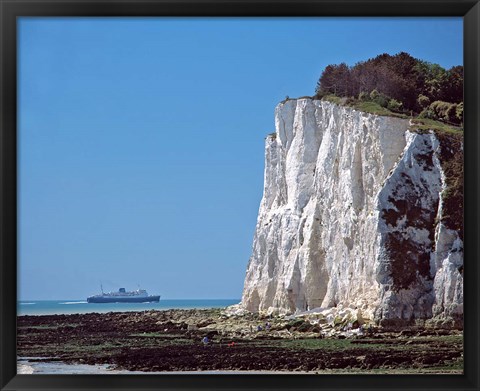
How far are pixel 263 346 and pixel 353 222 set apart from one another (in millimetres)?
5212

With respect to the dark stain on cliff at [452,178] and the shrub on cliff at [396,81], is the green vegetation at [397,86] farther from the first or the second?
the dark stain on cliff at [452,178]

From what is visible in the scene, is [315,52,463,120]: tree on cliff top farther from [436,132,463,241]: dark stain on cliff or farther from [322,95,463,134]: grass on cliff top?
[436,132,463,241]: dark stain on cliff

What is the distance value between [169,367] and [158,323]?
13.3m

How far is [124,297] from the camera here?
185 ft

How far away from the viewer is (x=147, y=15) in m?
7.25

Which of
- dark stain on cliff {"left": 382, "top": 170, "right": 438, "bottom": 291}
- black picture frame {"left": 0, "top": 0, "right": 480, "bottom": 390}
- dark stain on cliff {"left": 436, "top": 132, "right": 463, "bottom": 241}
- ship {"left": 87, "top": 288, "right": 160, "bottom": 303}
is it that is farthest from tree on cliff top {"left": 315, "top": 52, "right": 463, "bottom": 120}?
ship {"left": 87, "top": 288, "right": 160, "bottom": 303}

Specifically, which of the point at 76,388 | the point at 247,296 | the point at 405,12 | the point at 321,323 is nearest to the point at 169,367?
the point at 321,323

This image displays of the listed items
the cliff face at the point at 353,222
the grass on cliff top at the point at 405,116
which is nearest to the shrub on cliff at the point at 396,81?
the grass on cliff top at the point at 405,116

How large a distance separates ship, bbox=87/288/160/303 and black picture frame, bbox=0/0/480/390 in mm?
47933

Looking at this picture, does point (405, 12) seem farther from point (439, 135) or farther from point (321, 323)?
point (321, 323)

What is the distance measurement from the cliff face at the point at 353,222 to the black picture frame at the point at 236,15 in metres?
13.4

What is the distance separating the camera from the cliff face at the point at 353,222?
2109cm

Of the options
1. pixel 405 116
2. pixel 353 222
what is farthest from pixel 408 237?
pixel 405 116
